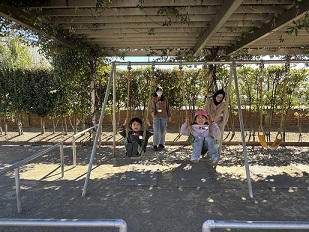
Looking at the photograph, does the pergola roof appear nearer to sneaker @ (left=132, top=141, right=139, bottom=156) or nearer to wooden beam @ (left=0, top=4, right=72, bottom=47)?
wooden beam @ (left=0, top=4, right=72, bottom=47)

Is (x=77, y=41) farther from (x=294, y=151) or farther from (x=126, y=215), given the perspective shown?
(x=294, y=151)

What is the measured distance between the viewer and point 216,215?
2.86 metres

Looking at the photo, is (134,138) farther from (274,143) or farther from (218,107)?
(274,143)

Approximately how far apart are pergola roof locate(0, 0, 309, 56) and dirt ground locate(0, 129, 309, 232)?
7.47ft

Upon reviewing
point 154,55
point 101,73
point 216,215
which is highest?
point 154,55

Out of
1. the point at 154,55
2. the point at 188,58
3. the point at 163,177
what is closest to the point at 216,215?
the point at 163,177

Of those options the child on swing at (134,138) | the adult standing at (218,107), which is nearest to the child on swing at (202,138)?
the adult standing at (218,107)

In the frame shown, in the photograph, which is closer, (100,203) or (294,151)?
(100,203)

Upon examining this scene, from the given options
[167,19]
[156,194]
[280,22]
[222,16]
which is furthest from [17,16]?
[280,22]

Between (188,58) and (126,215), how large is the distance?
424 centimetres

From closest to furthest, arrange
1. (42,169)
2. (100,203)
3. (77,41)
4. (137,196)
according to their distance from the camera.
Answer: (100,203) → (137,196) → (42,169) → (77,41)

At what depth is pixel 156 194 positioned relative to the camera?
3.45m

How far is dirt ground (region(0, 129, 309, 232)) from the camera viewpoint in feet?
9.32

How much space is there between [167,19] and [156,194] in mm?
2687
